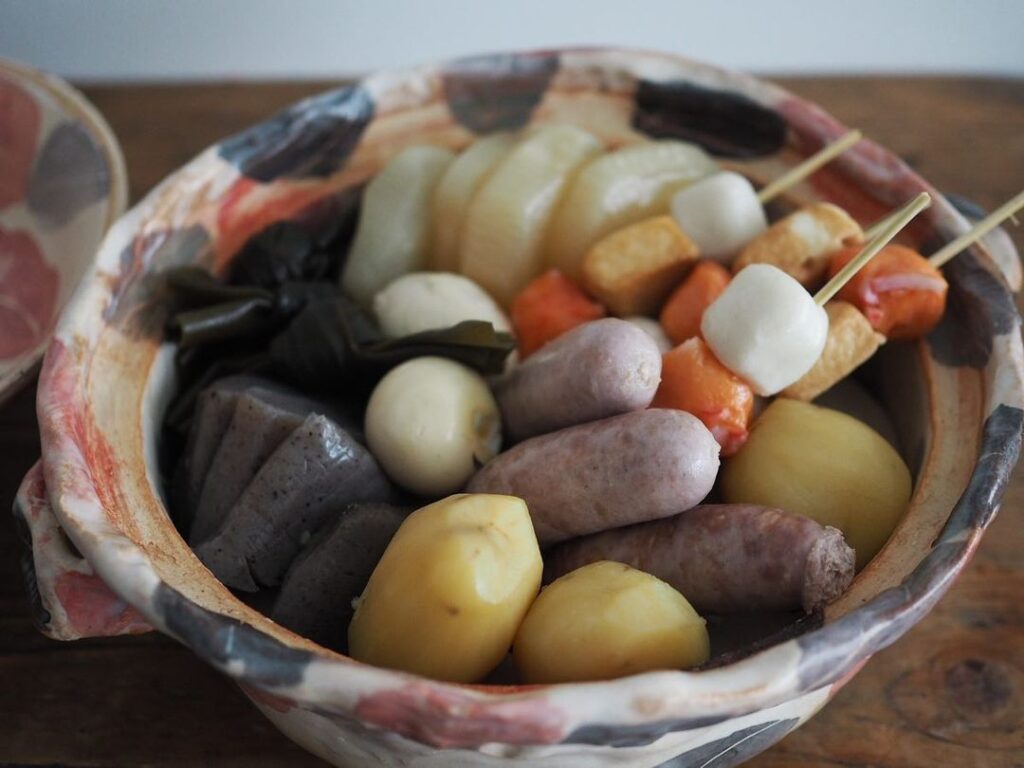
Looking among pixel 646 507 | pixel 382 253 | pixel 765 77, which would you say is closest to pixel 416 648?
pixel 646 507

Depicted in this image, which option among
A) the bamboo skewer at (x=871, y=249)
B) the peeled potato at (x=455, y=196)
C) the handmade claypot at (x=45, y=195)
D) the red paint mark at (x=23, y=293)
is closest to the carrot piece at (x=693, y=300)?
the bamboo skewer at (x=871, y=249)

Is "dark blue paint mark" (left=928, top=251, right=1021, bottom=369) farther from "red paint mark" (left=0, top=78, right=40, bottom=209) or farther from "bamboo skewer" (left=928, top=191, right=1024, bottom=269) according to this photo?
"red paint mark" (left=0, top=78, right=40, bottom=209)

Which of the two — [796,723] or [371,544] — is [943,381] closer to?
[796,723]

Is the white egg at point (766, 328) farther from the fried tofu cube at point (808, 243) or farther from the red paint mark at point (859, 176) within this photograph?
the red paint mark at point (859, 176)

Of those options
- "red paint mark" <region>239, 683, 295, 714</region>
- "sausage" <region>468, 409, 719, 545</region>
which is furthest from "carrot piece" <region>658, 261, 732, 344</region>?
"red paint mark" <region>239, 683, 295, 714</region>

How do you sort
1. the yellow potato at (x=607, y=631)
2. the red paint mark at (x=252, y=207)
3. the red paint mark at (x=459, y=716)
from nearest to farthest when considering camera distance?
1. the red paint mark at (x=459, y=716)
2. the yellow potato at (x=607, y=631)
3. the red paint mark at (x=252, y=207)

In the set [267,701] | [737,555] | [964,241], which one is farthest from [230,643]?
[964,241]
